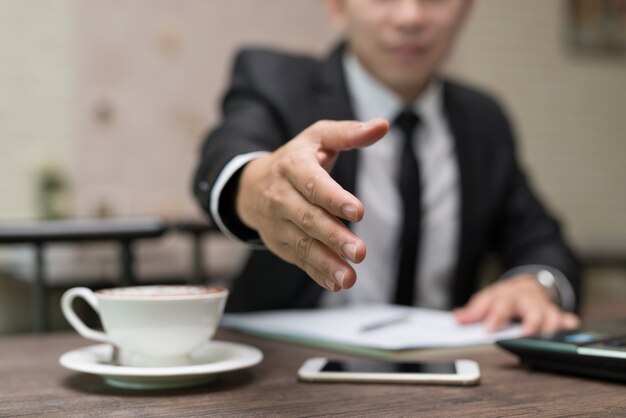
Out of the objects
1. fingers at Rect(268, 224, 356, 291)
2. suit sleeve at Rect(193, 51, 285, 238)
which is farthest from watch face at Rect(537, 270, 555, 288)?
fingers at Rect(268, 224, 356, 291)

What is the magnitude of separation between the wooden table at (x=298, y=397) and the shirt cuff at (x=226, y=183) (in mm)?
206

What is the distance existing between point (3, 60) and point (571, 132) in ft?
8.82

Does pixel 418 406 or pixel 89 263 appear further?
pixel 89 263

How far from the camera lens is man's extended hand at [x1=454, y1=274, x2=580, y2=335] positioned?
101cm

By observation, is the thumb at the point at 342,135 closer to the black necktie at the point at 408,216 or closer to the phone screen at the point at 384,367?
the phone screen at the point at 384,367

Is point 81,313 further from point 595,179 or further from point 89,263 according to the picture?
point 595,179

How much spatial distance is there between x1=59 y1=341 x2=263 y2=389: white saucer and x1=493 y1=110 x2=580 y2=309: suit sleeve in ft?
2.89

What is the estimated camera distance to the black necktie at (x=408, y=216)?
145cm

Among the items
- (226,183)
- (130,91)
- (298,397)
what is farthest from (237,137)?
(130,91)

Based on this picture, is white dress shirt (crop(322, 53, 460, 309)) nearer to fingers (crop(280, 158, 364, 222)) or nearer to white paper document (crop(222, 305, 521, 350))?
white paper document (crop(222, 305, 521, 350))

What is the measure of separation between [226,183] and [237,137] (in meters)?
0.27

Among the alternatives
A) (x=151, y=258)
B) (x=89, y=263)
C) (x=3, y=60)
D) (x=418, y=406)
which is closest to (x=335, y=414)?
(x=418, y=406)

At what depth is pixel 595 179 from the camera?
3.83 m

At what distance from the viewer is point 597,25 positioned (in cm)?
376
